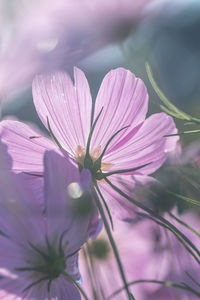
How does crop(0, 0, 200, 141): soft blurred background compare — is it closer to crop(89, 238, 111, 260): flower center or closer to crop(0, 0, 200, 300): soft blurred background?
crop(0, 0, 200, 300): soft blurred background

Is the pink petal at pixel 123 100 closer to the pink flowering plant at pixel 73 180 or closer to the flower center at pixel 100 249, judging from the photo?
the pink flowering plant at pixel 73 180

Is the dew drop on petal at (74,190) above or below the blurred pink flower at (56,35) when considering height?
below

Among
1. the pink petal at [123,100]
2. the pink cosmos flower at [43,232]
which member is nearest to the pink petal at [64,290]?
the pink cosmos flower at [43,232]

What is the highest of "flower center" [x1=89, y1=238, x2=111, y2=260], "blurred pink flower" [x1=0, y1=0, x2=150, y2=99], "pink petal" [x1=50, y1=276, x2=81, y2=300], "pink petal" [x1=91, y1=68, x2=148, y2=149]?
"blurred pink flower" [x1=0, y1=0, x2=150, y2=99]

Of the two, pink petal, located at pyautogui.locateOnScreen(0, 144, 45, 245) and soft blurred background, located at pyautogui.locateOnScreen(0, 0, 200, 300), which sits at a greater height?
soft blurred background, located at pyautogui.locateOnScreen(0, 0, 200, 300)

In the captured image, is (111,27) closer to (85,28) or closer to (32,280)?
(85,28)

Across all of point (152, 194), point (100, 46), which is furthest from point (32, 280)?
point (100, 46)

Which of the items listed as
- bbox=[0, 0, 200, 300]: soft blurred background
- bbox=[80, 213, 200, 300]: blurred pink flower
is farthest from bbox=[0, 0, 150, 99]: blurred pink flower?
bbox=[80, 213, 200, 300]: blurred pink flower
